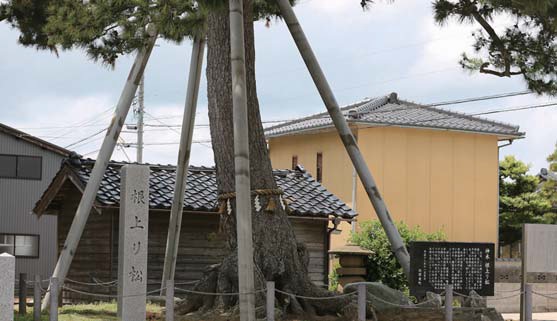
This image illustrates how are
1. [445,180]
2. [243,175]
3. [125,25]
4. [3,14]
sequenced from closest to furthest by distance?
[243,175]
[125,25]
[3,14]
[445,180]

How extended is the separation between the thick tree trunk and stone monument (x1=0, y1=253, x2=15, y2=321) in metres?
5.56

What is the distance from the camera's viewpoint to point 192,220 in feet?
75.2

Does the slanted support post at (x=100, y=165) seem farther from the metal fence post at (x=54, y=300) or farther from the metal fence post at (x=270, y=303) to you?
the metal fence post at (x=270, y=303)

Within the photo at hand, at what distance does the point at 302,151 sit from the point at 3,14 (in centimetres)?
1796

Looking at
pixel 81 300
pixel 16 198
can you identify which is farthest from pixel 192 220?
pixel 16 198

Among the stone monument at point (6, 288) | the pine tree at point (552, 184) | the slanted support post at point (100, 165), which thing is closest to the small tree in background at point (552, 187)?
the pine tree at point (552, 184)

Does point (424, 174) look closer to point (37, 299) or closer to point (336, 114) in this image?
point (336, 114)

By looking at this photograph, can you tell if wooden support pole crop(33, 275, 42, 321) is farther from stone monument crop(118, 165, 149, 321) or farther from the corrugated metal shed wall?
the corrugated metal shed wall

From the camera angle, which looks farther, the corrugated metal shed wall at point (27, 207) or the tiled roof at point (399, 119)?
the corrugated metal shed wall at point (27, 207)

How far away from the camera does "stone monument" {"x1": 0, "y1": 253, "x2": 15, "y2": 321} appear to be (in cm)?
989

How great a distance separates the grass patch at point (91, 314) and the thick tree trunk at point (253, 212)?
0.82 meters

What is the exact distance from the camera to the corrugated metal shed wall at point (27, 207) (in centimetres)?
3588

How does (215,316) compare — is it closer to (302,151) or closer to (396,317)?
(396,317)

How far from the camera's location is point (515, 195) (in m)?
35.9
